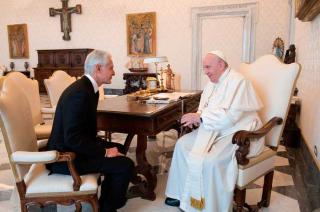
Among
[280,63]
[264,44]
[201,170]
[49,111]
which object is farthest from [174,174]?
[264,44]

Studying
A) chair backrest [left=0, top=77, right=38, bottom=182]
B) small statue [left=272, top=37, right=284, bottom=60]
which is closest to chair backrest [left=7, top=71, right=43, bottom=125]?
A: chair backrest [left=0, top=77, right=38, bottom=182]

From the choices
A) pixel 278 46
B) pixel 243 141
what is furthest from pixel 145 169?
pixel 278 46

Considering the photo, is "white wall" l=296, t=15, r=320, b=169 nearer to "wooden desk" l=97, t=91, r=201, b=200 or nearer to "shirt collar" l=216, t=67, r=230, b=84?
"shirt collar" l=216, t=67, r=230, b=84

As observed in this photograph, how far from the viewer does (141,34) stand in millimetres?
8125

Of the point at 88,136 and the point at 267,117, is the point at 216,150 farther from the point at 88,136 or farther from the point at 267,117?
the point at 88,136

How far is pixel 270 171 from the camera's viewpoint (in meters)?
2.62

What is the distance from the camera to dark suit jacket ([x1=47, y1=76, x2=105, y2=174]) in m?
2.07

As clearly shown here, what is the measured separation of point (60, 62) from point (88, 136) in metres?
7.21

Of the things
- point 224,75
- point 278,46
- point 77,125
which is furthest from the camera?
point 278,46

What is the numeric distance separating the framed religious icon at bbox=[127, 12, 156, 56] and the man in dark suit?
5.86 meters

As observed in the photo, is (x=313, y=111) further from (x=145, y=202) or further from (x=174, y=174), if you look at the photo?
(x=145, y=202)

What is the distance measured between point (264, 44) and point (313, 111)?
4.04 meters

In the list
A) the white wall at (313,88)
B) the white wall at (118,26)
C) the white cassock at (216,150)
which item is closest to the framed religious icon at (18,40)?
the white wall at (118,26)

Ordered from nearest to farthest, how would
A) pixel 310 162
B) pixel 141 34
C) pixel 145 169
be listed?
pixel 145 169 < pixel 310 162 < pixel 141 34
